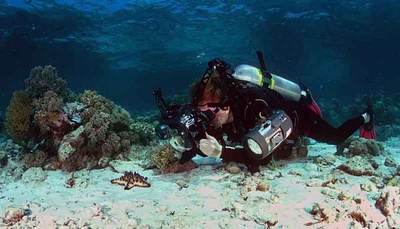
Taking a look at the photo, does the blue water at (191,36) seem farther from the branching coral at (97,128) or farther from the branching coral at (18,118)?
the branching coral at (97,128)

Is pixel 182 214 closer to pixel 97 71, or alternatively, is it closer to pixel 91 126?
pixel 91 126

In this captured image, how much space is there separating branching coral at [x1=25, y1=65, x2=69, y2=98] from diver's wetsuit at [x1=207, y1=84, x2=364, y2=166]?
4395mm

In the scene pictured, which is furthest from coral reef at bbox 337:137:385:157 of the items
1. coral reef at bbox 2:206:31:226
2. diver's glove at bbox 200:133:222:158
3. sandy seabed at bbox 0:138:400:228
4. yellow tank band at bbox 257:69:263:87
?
coral reef at bbox 2:206:31:226

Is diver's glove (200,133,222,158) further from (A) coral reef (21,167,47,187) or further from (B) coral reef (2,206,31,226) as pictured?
(A) coral reef (21,167,47,187)

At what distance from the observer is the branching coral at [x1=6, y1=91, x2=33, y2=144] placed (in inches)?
256

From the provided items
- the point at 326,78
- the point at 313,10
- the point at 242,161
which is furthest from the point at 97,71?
the point at 242,161

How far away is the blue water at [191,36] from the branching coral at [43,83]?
56.4 ft

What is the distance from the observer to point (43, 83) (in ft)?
23.7

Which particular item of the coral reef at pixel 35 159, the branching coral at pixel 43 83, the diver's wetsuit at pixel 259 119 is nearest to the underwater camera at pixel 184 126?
the diver's wetsuit at pixel 259 119

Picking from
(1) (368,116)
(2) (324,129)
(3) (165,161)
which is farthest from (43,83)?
(1) (368,116)

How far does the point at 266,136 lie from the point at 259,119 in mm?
569

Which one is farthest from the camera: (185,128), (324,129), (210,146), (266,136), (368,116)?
(368,116)

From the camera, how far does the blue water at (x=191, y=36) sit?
24.2 meters

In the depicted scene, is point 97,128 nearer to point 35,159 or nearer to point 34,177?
point 35,159
